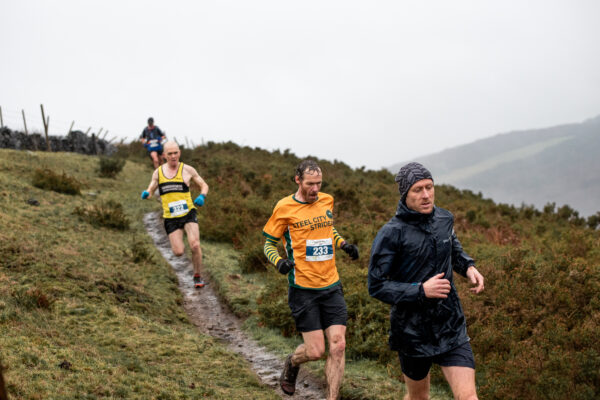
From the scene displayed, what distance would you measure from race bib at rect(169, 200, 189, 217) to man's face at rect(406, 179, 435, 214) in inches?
245

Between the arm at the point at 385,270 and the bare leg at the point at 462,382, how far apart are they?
0.67 m

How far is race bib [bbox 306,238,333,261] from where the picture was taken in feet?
16.6

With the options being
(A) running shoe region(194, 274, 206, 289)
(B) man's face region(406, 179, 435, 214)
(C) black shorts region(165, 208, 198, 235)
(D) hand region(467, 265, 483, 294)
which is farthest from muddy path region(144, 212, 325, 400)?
(B) man's face region(406, 179, 435, 214)

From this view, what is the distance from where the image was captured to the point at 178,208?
29.7ft

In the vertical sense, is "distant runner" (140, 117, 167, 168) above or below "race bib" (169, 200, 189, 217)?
above

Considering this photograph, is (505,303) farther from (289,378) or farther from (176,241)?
(176,241)

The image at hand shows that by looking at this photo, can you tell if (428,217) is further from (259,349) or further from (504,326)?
(259,349)

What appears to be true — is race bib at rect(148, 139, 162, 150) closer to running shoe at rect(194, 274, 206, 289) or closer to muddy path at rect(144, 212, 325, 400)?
muddy path at rect(144, 212, 325, 400)

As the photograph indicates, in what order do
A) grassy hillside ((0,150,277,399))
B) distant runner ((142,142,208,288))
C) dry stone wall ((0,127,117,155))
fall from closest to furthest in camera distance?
1. grassy hillside ((0,150,277,399))
2. distant runner ((142,142,208,288))
3. dry stone wall ((0,127,117,155))

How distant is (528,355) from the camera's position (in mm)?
5383

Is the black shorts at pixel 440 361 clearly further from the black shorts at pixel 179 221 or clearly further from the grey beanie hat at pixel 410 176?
the black shorts at pixel 179 221

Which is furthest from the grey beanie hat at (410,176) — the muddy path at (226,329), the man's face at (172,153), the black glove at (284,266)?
the man's face at (172,153)

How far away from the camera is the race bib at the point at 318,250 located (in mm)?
5062

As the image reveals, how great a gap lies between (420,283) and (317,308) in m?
1.83
